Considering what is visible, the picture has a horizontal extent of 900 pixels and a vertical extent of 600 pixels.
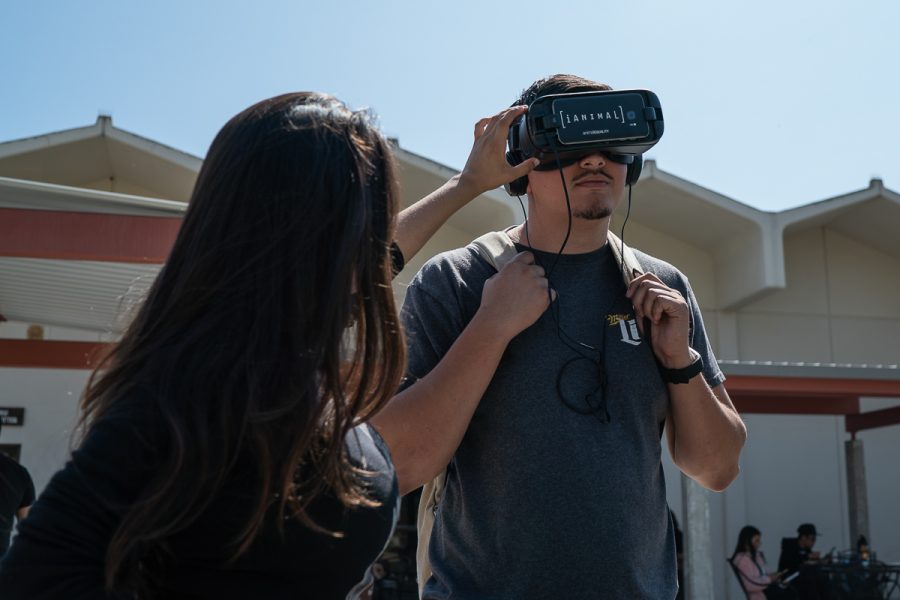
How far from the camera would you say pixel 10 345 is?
33.5 ft

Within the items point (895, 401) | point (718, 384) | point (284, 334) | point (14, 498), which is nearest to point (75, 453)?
point (284, 334)

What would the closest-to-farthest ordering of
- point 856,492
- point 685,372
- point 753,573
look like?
1. point 685,372
2. point 753,573
3. point 856,492

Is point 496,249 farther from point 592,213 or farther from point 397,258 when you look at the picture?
point 397,258

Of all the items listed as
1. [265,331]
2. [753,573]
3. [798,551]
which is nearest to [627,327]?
[265,331]

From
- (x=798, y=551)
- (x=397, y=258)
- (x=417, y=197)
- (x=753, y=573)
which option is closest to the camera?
(x=397, y=258)

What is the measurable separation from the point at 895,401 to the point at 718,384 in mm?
14967

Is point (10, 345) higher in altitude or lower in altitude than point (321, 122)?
higher

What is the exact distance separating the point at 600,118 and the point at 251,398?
1301mm

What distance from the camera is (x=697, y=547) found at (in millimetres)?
10164

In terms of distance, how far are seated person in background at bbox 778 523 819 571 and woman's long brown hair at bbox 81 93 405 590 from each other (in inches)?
504

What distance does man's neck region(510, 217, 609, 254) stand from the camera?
2.35 meters

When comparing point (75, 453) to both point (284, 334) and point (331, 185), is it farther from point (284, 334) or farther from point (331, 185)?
point (331, 185)

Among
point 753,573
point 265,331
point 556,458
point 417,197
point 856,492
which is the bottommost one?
point 753,573

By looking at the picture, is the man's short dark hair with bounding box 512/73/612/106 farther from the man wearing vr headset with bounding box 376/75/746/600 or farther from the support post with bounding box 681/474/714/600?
the support post with bounding box 681/474/714/600
